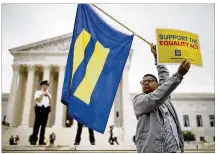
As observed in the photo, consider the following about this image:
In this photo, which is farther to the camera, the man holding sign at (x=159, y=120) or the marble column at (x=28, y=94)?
the marble column at (x=28, y=94)

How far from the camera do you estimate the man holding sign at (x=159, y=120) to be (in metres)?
2.45

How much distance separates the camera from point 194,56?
2877 millimetres

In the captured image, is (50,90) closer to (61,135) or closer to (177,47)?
(61,135)

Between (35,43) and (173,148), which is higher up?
(35,43)

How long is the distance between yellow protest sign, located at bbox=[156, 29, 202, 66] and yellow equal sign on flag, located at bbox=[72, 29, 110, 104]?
1.01 metres

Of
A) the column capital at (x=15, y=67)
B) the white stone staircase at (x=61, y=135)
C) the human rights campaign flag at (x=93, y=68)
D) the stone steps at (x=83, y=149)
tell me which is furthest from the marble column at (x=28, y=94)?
the human rights campaign flag at (x=93, y=68)

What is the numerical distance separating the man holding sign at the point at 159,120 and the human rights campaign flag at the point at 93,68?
776mm

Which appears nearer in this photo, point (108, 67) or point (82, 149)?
point (108, 67)

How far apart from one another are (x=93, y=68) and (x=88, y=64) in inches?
3.7

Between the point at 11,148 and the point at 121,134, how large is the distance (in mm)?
14048

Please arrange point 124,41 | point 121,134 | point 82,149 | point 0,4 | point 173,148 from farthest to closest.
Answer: point 121,134
point 82,149
point 0,4
point 124,41
point 173,148

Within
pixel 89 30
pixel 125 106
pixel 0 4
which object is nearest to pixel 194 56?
pixel 89 30

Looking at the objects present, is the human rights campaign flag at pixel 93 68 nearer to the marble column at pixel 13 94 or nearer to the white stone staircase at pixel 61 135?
A: the white stone staircase at pixel 61 135

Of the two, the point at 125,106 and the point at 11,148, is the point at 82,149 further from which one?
the point at 125,106
